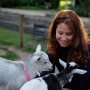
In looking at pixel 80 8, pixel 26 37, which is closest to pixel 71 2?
pixel 80 8

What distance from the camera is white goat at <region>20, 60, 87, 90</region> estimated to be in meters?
3.26

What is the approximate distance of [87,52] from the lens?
3.78 meters

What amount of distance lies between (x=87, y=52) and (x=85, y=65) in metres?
0.14

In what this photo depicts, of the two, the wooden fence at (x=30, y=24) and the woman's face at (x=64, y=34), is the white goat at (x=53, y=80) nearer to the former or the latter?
the woman's face at (x=64, y=34)

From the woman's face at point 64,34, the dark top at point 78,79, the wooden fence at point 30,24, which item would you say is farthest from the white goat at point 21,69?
the wooden fence at point 30,24

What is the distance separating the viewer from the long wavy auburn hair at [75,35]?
3.57 meters

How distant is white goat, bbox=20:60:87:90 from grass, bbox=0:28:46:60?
222 inches

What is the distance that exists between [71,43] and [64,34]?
0.55 ft

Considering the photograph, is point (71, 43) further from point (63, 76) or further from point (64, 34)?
point (63, 76)

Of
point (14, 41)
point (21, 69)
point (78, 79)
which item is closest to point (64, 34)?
point (78, 79)

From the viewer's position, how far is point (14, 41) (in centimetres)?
1184

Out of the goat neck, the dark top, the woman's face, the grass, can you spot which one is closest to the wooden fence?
the grass

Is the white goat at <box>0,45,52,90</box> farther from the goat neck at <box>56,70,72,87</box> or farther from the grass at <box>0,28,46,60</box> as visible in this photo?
the grass at <box>0,28,46,60</box>

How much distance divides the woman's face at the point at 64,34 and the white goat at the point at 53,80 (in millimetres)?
228
